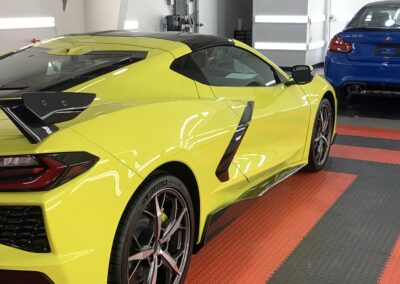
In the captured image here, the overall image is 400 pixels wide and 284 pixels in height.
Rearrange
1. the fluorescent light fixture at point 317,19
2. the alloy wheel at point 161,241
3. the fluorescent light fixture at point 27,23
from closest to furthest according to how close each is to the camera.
→ the alloy wheel at point 161,241
the fluorescent light fixture at point 27,23
the fluorescent light fixture at point 317,19

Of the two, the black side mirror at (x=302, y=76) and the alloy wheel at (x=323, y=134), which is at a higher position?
the black side mirror at (x=302, y=76)

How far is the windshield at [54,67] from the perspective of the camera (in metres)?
2.71

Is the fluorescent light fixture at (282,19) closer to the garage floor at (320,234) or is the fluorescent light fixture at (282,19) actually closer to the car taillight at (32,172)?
the garage floor at (320,234)

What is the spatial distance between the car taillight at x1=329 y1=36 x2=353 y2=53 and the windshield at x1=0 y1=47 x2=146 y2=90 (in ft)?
14.4

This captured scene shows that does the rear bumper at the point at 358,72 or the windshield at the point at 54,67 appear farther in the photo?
the rear bumper at the point at 358,72

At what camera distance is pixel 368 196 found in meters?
4.06

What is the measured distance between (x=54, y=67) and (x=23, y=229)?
4.38 ft

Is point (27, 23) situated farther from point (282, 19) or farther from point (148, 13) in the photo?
point (282, 19)

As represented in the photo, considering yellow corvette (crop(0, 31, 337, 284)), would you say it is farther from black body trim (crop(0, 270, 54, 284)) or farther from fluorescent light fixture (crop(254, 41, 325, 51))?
fluorescent light fixture (crop(254, 41, 325, 51))

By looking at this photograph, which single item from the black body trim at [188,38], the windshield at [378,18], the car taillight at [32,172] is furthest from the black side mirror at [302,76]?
the windshield at [378,18]

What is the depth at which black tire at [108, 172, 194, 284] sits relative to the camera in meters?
2.04

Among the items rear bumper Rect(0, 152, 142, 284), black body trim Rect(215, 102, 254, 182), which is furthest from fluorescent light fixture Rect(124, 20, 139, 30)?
rear bumper Rect(0, 152, 142, 284)

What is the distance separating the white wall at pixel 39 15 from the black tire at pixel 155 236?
4.71m

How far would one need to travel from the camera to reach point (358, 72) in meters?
6.68
